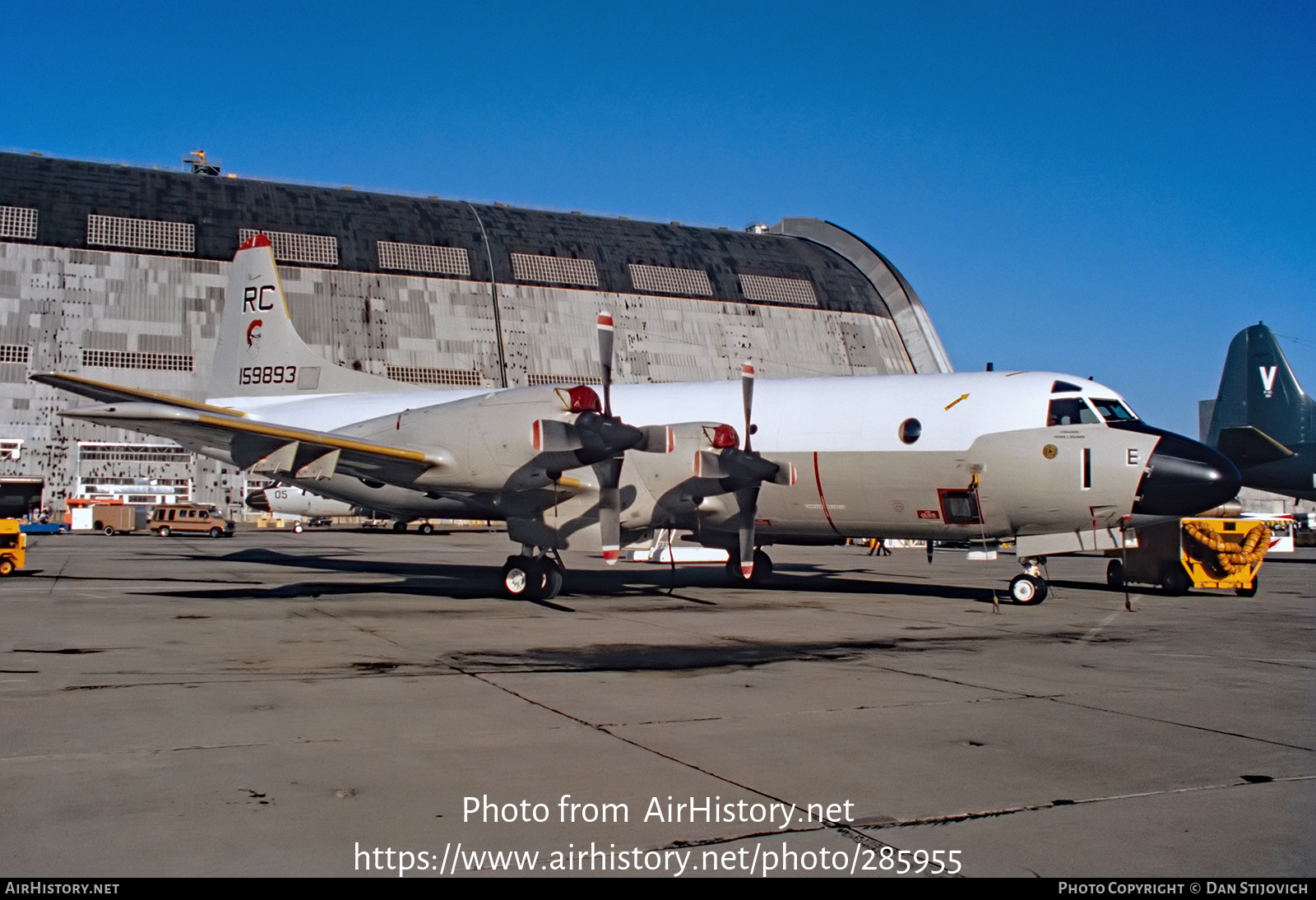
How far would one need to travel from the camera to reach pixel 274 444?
18.0 m

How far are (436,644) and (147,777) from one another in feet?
20.7

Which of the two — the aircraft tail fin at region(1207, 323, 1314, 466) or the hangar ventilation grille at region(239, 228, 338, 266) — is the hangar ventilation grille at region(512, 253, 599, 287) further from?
the aircraft tail fin at region(1207, 323, 1314, 466)

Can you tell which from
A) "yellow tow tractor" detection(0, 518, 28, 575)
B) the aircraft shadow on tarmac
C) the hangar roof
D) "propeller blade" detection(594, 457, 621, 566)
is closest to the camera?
"propeller blade" detection(594, 457, 621, 566)

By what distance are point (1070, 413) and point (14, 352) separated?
55.4m

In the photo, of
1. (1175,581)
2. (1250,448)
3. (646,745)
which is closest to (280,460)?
(646,745)

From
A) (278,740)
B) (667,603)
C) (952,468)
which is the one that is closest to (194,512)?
(667,603)

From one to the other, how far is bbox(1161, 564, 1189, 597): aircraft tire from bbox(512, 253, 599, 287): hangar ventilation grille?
47201mm

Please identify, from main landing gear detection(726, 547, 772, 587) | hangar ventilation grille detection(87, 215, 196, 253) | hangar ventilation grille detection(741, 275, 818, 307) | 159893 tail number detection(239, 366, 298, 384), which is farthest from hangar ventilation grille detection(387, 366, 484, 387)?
main landing gear detection(726, 547, 772, 587)

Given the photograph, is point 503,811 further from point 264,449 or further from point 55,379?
point 55,379

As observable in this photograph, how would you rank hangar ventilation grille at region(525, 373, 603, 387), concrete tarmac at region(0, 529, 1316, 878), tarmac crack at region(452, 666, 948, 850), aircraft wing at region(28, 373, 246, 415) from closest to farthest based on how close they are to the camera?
concrete tarmac at region(0, 529, 1316, 878)
tarmac crack at region(452, 666, 948, 850)
aircraft wing at region(28, 373, 246, 415)
hangar ventilation grille at region(525, 373, 603, 387)

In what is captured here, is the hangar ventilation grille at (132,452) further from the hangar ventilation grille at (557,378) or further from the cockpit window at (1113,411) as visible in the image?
the cockpit window at (1113,411)

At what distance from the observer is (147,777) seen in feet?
20.4

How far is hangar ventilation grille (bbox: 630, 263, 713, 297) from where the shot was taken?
218ft

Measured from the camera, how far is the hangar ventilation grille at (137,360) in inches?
2162
